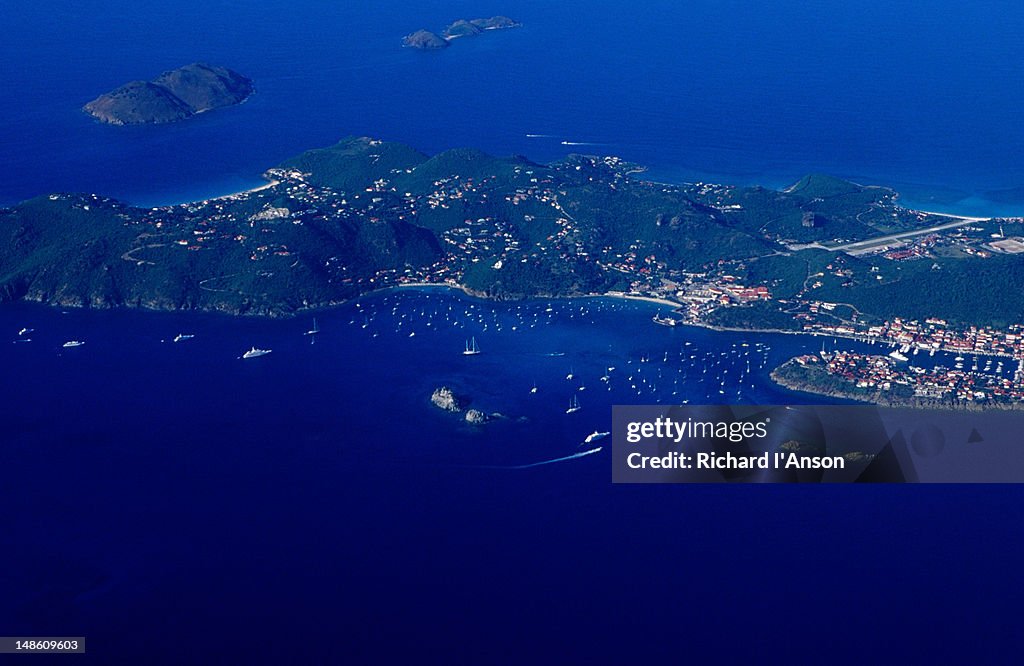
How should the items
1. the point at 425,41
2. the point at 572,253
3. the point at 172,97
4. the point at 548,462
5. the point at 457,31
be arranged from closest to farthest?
the point at 548,462 < the point at 572,253 < the point at 172,97 < the point at 425,41 < the point at 457,31

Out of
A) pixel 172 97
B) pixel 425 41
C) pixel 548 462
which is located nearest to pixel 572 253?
pixel 548 462

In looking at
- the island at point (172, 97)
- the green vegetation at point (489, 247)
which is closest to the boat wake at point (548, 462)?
the green vegetation at point (489, 247)

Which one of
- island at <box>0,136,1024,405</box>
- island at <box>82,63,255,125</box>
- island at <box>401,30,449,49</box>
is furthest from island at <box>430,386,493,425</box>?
island at <box>401,30,449,49</box>

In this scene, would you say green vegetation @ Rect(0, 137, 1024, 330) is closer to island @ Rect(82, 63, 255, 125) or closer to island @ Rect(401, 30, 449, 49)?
island @ Rect(82, 63, 255, 125)

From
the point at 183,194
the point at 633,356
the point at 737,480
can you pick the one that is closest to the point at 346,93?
the point at 183,194

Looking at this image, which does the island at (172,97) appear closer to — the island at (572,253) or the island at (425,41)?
the island at (425,41)

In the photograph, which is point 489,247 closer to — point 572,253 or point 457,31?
point 572,253
